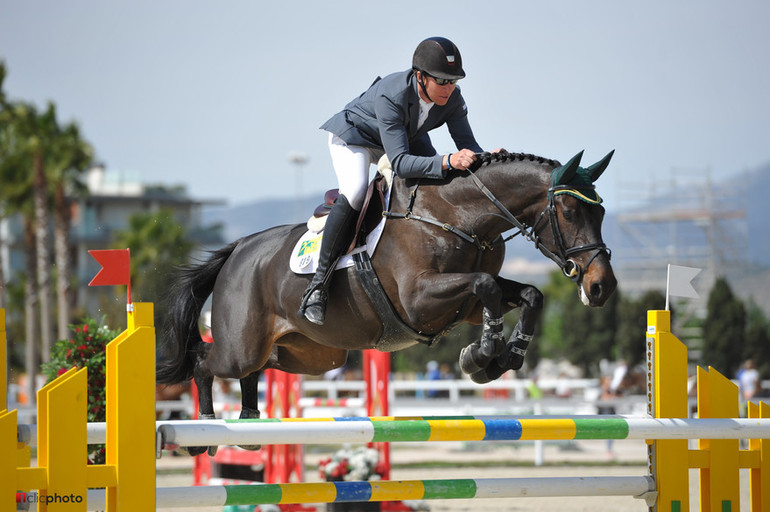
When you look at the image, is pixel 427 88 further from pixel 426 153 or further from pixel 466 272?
pixel 466 272

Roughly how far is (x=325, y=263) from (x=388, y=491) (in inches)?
50.0

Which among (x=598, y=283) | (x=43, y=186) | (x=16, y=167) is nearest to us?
(x=598, y=283)

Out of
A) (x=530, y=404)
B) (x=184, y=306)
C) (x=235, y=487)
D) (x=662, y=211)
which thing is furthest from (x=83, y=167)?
(x=662, y=211)

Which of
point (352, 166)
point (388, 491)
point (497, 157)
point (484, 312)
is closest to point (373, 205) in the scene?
point (352, 166)

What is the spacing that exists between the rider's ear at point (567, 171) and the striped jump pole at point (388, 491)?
1.30 metres

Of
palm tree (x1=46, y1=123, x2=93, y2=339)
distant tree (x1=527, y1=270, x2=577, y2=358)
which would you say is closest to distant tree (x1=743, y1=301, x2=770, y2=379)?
distant tree (x1=527, y1=270, x2=577, y2=358)

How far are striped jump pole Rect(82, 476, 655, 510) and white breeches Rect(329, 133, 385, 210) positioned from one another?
1513 mm

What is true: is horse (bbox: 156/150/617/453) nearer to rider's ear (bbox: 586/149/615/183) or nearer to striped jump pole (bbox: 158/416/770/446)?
rider's ear (bbox: 586/149/615/183)

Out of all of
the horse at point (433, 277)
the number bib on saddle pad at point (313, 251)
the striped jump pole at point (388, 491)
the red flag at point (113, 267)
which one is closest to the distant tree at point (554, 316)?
the horse at point (433, 277)

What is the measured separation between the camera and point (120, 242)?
43.3m

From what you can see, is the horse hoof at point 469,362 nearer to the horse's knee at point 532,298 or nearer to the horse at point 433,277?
the horse at point 433,277

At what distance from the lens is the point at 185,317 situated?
5.50m

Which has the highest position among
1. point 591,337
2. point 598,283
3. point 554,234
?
point 554,234

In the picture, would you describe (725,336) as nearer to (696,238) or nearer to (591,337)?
(591,337)
